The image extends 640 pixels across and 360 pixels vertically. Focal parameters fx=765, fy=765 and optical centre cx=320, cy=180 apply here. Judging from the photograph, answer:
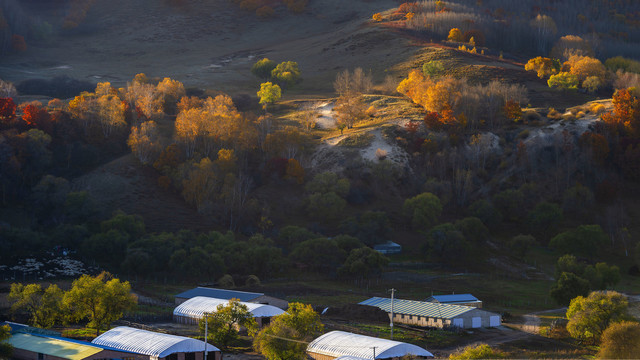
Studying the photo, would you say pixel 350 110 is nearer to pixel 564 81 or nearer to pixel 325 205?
pixel 325 205

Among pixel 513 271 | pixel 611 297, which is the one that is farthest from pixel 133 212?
pixel 611 297

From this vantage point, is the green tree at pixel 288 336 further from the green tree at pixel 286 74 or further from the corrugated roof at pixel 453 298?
the green tree at pixel 286 74

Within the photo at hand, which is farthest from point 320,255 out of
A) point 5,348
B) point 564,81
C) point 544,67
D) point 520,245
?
point 544,67

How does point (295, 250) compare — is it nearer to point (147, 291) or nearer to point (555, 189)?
point (147, 291)

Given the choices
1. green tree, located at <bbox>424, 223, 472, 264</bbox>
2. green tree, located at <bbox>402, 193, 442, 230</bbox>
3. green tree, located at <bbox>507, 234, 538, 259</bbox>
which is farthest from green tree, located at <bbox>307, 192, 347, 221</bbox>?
green tree, located at <bbox>507, 234, 538, 259</bbox>

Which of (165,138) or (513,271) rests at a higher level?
(165,138)

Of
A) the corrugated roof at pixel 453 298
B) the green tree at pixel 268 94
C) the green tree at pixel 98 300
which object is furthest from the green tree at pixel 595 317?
the green tree at pixel 268 94

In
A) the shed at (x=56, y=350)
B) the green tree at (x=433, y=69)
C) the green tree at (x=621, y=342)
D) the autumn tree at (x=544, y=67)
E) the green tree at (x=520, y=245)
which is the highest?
the green tree at (x=433, y=69)
